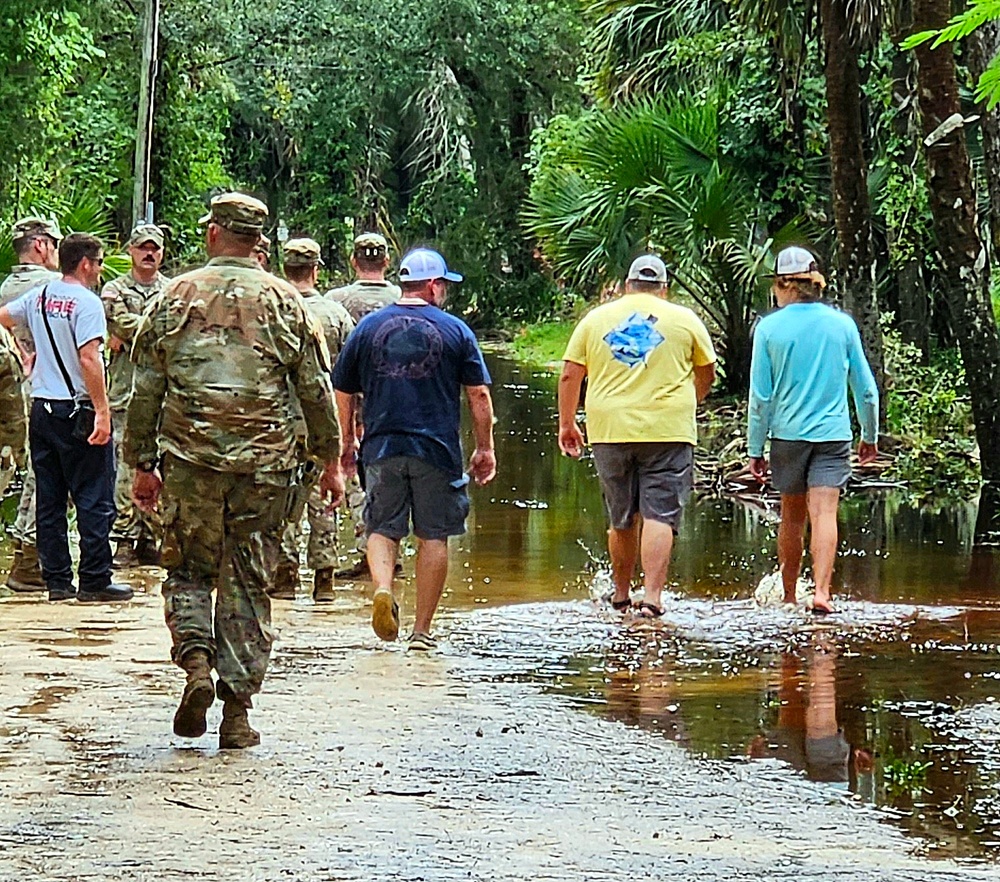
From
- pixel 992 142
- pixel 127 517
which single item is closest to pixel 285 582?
pixel 127 517

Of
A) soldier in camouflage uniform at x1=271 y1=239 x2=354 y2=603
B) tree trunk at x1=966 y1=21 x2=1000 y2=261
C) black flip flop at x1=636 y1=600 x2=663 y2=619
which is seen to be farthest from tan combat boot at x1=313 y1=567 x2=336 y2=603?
tree trunk at x1=966 y1=21 x2=1000 y2=261

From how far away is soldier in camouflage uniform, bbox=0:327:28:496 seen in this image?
8883mm

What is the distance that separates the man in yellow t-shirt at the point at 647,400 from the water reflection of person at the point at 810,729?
1.52m

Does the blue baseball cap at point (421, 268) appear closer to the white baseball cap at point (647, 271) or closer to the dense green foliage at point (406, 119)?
the white baseball cap at point (647, 271)

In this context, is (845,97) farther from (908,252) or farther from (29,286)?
(29,286)

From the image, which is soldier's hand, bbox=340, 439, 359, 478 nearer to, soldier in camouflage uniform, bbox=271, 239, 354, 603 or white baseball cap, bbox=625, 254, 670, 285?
soldier in camouflage uniform, bbox=271, 239, 354, 603

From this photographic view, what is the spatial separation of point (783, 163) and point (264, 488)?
622 inches

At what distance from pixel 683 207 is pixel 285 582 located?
38.6ft

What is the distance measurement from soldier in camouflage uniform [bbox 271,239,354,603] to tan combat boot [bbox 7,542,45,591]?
1.35m

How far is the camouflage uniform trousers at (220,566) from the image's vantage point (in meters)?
6.61

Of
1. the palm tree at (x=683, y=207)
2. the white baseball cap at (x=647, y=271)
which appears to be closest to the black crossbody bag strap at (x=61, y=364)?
the white baseball cap at (x=647, y=271)

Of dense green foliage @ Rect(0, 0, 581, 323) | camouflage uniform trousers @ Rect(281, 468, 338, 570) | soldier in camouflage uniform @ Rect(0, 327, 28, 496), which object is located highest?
dense green foliage @ Rect(0, 0, 581, 323)

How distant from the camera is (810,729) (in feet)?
23.4

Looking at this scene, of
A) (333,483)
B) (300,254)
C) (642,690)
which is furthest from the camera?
(300,254)
